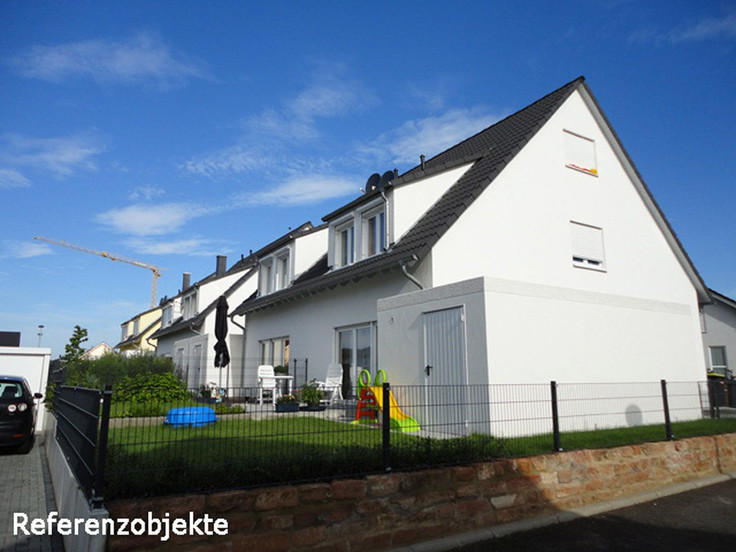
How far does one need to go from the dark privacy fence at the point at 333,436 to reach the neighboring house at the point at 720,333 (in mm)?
18277

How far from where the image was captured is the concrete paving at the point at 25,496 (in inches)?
215

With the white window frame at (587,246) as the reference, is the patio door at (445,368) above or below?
below

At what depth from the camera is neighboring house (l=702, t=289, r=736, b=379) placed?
24.1 m

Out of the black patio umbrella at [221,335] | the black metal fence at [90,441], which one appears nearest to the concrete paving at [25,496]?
the black metal fence at [90,441]

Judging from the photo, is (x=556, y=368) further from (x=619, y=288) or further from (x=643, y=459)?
(x=619, y=288)

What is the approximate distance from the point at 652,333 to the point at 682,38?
275 inches

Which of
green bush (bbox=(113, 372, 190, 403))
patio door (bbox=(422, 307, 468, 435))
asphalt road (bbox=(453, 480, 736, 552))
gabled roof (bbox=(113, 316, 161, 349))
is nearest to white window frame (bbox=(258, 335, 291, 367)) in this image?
green bush (bbox=(113, 372, 190, 403))

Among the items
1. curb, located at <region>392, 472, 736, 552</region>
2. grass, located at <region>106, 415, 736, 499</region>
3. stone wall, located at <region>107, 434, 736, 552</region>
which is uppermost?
grass, located at <region>106, 415, 736, 499</region>

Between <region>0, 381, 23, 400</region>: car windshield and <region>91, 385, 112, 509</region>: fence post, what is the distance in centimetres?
873

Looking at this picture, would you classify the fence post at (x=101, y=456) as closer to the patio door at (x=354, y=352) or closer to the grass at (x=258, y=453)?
the grass at (x=258, y=453)

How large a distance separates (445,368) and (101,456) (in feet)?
20.8

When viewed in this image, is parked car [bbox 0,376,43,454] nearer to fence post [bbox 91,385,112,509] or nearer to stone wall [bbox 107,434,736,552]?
fence post [bbox 91,385,112,509]

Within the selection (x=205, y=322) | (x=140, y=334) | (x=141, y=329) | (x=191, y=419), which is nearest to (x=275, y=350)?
(x=205, y=322)

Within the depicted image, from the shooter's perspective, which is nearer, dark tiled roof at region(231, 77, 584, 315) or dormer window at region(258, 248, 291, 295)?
dark tiled roof at region(231, 77, 584, 315)
